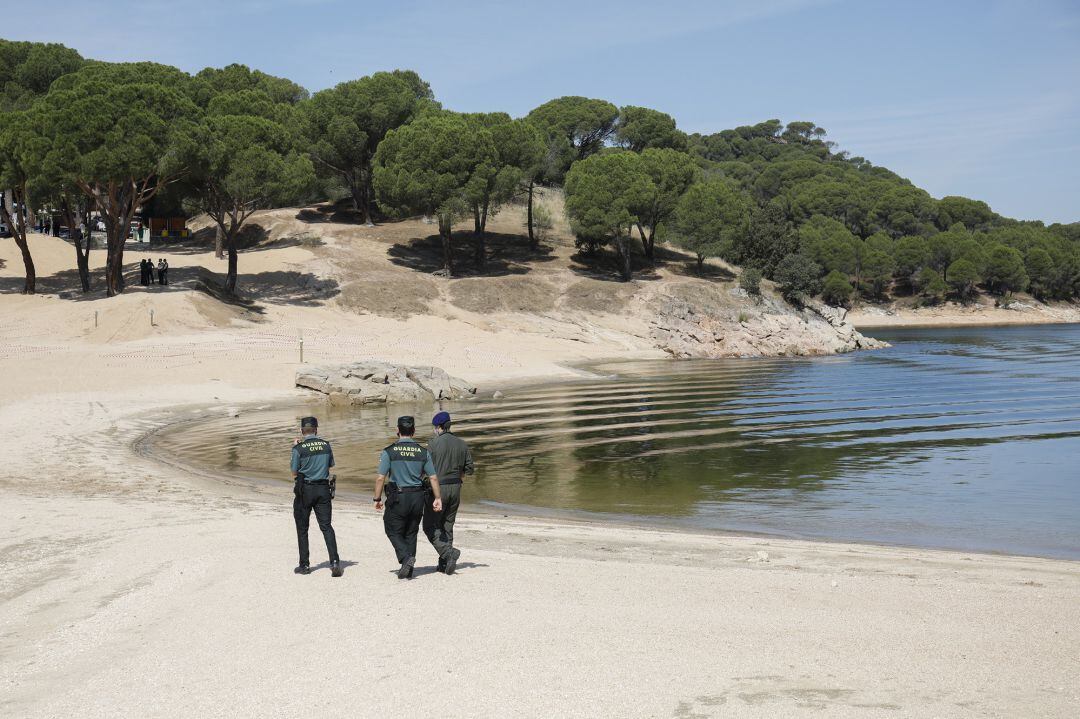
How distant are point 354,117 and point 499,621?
73.0 meters

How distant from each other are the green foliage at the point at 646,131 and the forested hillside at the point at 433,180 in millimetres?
218

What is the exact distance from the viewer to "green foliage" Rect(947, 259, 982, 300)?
373ft

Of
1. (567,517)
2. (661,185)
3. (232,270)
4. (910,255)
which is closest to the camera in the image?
(567,517)

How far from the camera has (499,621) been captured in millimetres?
9523

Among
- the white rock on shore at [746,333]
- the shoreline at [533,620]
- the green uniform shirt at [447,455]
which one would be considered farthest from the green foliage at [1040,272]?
the green uniform shirt at [447,455]

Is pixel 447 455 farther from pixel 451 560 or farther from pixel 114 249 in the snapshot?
pixel 114 249

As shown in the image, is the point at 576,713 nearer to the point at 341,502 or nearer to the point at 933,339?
the point at 341,502

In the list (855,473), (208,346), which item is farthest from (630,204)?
(855,473)

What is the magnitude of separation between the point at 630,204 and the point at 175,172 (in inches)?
1387

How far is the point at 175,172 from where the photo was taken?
2028 inches

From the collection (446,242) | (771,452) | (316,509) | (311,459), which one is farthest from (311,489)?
(446,242)

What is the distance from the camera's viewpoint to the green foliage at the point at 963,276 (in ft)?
373

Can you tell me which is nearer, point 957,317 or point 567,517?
point 567,517

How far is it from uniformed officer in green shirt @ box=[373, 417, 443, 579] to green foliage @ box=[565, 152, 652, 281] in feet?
200
